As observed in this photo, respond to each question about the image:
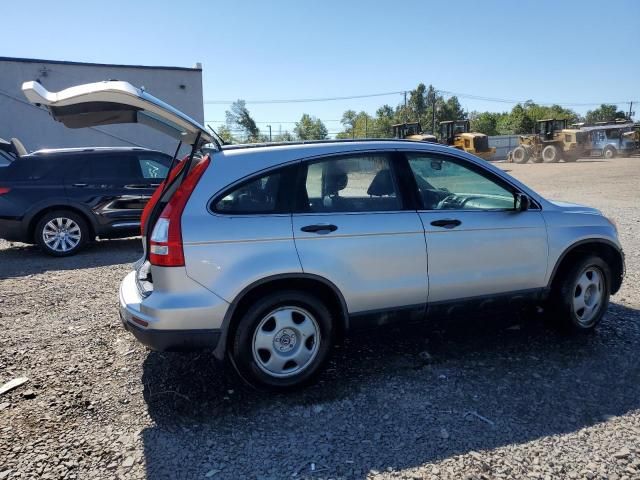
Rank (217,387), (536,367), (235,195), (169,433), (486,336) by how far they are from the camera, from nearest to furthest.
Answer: (169,433), (235,195), (217,387), (536,367), (486,336)

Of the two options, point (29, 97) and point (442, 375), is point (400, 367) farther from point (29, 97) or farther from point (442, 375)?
point (29, 97)

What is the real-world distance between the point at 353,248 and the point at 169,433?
1.65m

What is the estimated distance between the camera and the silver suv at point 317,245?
3209mm

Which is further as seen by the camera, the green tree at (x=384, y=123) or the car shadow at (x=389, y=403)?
the green tree at (x=384, y=123)

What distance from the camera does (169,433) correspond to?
10.1ft

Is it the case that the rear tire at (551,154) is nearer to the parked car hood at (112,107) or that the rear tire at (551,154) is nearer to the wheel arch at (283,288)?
the wheel arch at (283,288)

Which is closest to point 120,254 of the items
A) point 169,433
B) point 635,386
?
point 169,433

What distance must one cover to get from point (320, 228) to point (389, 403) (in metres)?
1.25

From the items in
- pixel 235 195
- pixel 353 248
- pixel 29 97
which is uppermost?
pixel 29 97

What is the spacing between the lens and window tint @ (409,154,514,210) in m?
3.94

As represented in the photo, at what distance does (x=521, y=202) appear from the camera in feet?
13.3

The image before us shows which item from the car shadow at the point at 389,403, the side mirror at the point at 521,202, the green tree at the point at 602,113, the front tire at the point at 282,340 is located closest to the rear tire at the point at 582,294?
the car shadow at the point at 389,403

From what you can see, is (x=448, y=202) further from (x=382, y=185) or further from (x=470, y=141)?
(x=470, y=141)

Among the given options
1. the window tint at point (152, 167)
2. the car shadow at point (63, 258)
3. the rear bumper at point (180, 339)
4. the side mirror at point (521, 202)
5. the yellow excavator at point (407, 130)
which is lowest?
the car shadow at point (63, 258)
